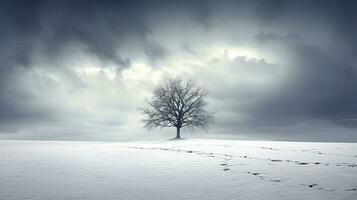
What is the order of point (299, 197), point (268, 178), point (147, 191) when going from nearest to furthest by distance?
point (299, 197), point (147, 191), point (268, 178)

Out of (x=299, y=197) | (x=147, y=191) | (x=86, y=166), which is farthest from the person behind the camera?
(x=86, y=166)

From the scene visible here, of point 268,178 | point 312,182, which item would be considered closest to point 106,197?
point 268,178

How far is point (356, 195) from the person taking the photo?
A: 35.2 feet

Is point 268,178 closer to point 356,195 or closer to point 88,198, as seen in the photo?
point 356,195

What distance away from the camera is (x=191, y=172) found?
52.7 feet

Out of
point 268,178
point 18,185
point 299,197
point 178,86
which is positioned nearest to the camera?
point 299,197

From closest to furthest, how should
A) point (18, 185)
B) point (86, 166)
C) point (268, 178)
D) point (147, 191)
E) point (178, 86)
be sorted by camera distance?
point (147, 191) → point (18, 185) → point (268, 178) → point (86, 166) → point (178, 86)

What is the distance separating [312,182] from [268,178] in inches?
74.2

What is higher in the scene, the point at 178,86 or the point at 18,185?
the point at 178,86

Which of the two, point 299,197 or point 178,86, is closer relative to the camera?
point 299,197

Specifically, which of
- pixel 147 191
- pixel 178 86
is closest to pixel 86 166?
pixel 147 191

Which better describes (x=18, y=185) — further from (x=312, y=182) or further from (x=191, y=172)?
(x=312, y=182)

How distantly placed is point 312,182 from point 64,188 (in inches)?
403

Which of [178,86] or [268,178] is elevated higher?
[178,86]
